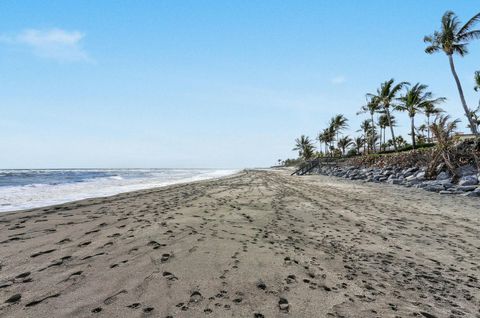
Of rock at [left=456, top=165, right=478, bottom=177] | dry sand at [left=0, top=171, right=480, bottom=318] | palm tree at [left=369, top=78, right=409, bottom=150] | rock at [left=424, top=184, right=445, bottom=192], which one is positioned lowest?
dry sand at [left=0, top=171, right=480, bottom=318]

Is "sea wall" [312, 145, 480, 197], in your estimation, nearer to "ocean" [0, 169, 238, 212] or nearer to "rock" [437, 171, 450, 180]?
"rock" [437, 171, 450, 180]

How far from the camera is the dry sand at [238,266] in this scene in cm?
311

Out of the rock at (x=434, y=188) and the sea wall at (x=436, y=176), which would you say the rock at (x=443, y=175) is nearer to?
the sea wall at (x=436, y=176)

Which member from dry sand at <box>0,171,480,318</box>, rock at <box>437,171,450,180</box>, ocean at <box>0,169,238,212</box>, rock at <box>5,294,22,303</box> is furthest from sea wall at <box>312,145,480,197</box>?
ocean at <box>0,169,238,212</box>

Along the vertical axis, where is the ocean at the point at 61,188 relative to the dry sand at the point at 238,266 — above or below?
above

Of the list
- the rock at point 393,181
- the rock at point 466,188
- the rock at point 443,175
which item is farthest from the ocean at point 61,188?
the rock at point 443,175

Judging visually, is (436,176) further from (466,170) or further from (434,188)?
(434,188)

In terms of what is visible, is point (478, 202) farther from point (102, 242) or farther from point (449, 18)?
point (449, 18)

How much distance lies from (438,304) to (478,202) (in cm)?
1021

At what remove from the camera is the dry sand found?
311 centimetres

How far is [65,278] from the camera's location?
12.5 feet

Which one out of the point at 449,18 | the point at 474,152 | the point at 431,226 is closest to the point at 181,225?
the point at 431,226

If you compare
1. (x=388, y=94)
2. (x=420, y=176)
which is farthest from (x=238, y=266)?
(x=388, y=94)

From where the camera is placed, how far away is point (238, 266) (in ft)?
13.8
